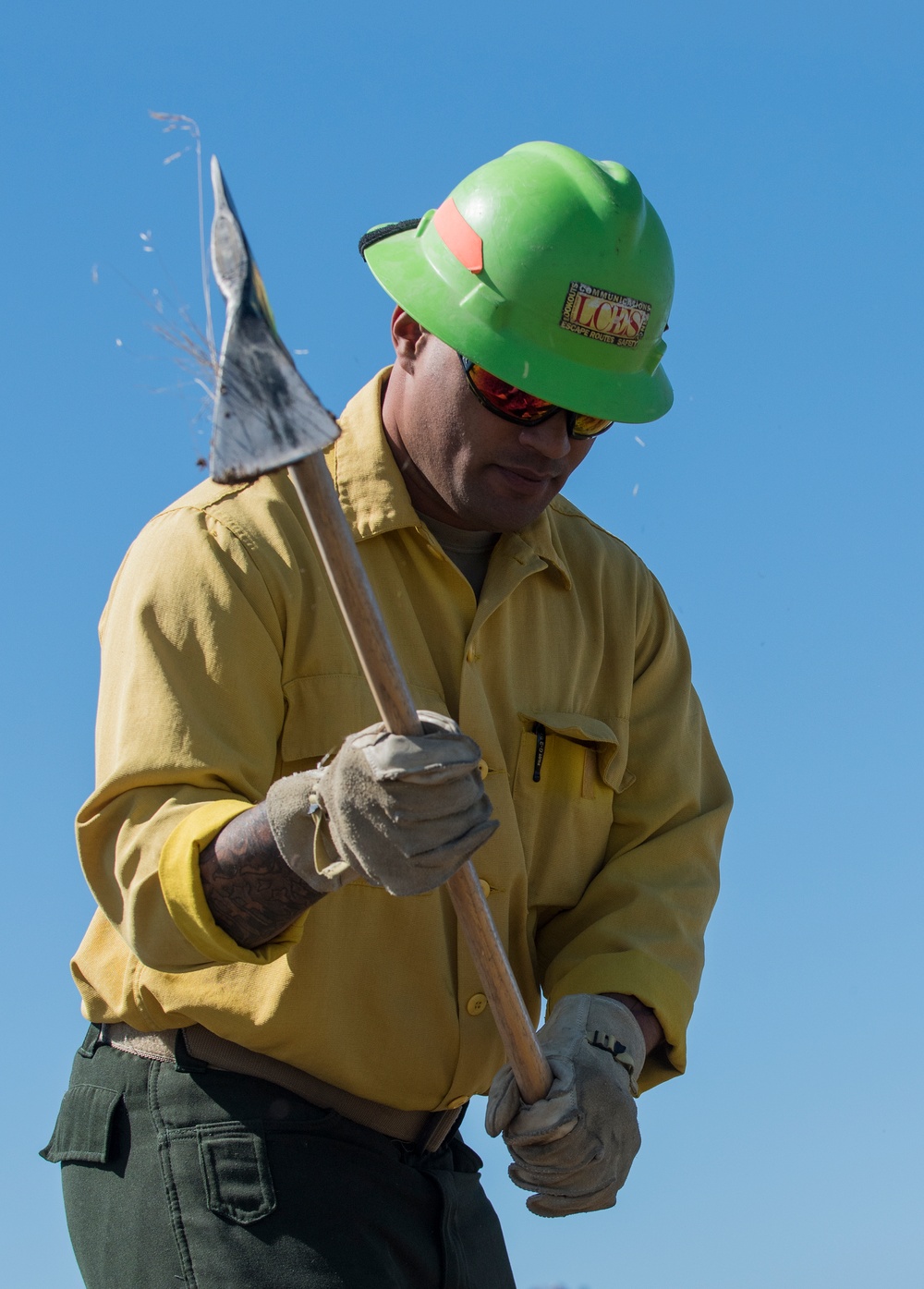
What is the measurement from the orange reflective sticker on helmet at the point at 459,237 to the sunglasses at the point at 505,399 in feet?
0.76

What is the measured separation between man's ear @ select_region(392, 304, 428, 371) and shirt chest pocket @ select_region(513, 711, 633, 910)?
34.4 inches

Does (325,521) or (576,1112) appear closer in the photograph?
(325,521)

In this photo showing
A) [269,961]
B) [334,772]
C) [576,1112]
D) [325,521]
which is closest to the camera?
[325,521]

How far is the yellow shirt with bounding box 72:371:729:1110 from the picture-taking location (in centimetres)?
335

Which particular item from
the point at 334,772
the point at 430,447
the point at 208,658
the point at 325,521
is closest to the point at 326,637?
the point at 208,658

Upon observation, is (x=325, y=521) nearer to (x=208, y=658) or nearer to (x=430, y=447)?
(x=208, y=658)

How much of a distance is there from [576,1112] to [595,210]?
196cm

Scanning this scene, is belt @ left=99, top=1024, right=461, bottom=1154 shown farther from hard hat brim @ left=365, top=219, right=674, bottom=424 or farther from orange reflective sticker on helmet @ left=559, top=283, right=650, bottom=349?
orange reflective sticker on helmet @ left=559, top=283, right=650, bottom=349

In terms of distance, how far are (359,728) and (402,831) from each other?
0.80 m

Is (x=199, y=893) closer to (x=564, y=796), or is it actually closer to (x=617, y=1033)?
(x=617, y=1033)

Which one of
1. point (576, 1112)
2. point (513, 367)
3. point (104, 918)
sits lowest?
point (576, 1112)

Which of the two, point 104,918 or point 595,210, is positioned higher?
point 595,210

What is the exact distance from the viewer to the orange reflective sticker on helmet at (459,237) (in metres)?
3.92

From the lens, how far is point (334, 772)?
2867mm
